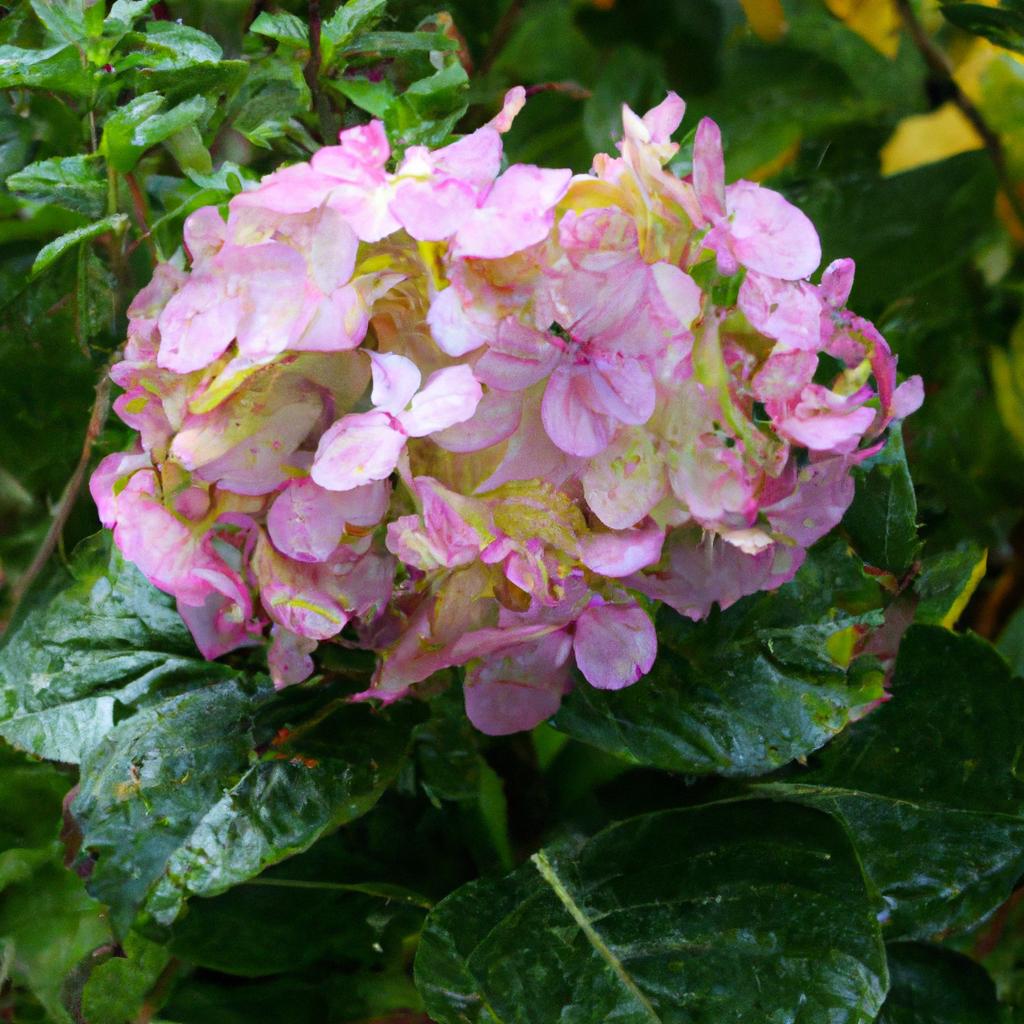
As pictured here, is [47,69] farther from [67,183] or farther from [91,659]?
[91,659]

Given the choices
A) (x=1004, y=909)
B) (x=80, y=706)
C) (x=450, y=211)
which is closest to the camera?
(x=450, y=211)

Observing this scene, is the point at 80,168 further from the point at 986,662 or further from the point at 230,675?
the point at 986,662

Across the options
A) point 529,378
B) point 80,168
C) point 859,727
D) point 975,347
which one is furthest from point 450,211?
point 975,347

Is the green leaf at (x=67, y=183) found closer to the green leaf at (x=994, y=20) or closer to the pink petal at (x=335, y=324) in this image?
the pink petal at (x=335, y=324)

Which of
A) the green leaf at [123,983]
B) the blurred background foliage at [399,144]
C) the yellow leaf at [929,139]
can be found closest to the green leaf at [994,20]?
the blurred background foliage at [399,144]

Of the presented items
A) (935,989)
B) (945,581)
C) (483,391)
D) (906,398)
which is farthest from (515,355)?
(935,989)
